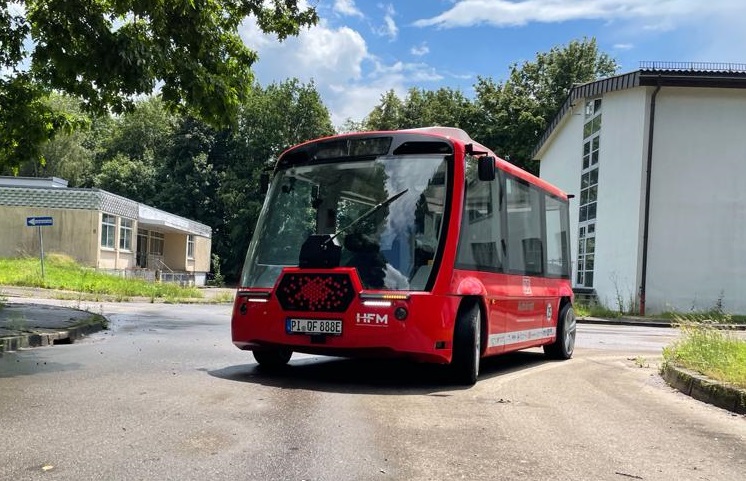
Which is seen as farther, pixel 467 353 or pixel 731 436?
pixel 467 353

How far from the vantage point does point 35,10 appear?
36.0ft

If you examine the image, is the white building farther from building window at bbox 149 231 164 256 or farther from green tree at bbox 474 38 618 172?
building window at bbox 149 231 164 256

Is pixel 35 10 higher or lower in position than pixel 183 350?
higher

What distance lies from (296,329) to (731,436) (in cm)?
418

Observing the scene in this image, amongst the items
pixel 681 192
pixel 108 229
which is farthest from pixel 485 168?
pixel 108 229

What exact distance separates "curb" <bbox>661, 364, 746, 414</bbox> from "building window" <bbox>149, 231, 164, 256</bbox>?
154 ft

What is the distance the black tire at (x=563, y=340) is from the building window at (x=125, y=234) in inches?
1318

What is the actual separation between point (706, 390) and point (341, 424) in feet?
13.5

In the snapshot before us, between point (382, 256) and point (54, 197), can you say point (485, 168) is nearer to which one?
point (382, 256)

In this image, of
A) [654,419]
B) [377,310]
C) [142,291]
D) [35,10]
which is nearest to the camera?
[654,419]

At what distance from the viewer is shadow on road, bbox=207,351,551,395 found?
682cm

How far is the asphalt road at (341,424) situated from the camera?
390 cm

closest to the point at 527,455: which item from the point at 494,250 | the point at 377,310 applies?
the point at 377,310

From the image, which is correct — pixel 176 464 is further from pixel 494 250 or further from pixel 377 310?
pixel 494 250
